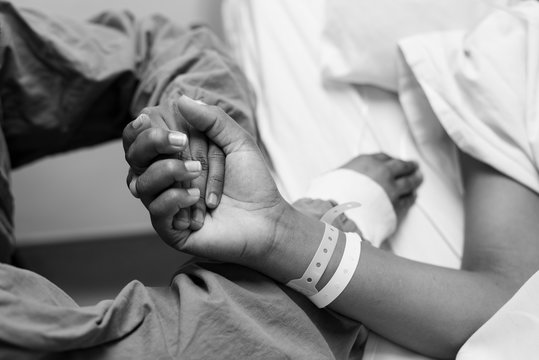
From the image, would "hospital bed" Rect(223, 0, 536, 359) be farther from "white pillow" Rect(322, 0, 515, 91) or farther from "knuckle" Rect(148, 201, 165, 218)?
"knuckle" Rect(148, 201, 165, 218)

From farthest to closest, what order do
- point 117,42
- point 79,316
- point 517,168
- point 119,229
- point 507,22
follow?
point 119,229
point 117,42
point 507,22
point 517,168
point 79,316

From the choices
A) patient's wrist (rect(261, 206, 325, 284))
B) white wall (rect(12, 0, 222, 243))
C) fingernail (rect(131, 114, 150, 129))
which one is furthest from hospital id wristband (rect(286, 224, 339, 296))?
white wall (rect(12, 0, 222, 243))

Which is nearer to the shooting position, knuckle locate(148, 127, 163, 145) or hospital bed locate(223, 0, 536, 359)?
knuckle locate(148, 127, 163, 145)

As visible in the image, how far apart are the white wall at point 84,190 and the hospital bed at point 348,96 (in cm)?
44

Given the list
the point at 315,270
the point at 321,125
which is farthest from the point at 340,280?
the point at 321,125

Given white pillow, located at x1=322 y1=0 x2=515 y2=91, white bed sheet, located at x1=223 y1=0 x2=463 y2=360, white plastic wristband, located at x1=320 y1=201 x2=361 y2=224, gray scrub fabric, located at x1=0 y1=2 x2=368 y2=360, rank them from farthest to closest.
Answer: white pillow, located at x1=322 y1=0 x2=515 y2=91
white bed sheet, located at x1=223 y1=0 x2=463 y2=360
white plastic wristband, located at x1=320 y1=201 x2=361 y2=224
gray scrub fabric, located at x1=0 y1=2 x2=368 y2=360

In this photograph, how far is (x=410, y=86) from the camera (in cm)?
102

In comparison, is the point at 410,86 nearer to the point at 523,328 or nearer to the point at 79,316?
the point at 523,328

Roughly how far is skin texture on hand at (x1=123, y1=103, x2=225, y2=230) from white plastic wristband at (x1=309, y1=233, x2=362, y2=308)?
154 millimetres

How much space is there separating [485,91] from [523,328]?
36 centimetres

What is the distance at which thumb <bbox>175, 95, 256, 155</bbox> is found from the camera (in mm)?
647

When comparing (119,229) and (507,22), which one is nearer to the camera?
(507,22)

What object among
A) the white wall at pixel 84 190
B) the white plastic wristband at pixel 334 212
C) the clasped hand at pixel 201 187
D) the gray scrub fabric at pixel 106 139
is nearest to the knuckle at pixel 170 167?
the clasped hand at pixel 201 187

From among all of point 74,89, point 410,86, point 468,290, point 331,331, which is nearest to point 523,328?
point 468,290
